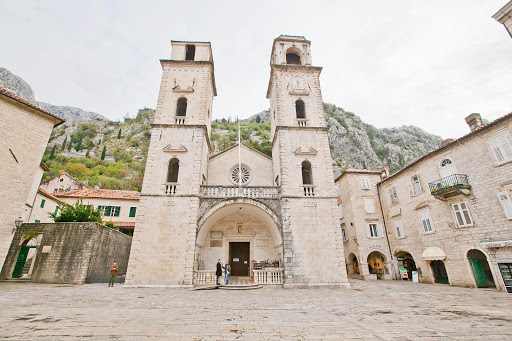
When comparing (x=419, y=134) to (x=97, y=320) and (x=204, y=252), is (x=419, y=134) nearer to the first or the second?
(x=204, y=252)

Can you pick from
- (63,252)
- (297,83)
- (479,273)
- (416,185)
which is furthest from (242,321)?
(416,185)

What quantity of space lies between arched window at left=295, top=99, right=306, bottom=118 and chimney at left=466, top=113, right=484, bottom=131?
11069mm

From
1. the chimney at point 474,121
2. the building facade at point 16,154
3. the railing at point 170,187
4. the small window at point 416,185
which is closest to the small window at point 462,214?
the small window at point 416,185

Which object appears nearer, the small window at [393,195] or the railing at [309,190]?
the railing at [309,190]

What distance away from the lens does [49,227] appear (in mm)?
14203

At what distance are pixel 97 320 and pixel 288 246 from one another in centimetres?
999

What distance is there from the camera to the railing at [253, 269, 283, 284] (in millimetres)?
13417

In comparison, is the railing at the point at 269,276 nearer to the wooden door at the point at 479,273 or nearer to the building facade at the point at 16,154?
the wooden door at the point at 479,273

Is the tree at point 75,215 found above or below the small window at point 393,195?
below

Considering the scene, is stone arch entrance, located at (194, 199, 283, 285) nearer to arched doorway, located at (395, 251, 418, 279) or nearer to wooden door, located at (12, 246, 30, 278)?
wooden door, located at (12, 246, 30, 278)

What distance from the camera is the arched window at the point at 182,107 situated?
17597mm

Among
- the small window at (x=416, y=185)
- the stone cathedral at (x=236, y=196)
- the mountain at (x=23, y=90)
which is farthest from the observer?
the mountain at (x=23, y=90)

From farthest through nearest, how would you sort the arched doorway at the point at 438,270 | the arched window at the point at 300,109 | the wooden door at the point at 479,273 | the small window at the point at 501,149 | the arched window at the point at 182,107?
the arched window at the point at 300,109 < the arched window at the point at 182,107 < the arched doorway at the point at 438,270 < the wooden door at the point at 479,273 < the small window at the point at 501,149

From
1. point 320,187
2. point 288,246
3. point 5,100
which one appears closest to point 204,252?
point 288,246
